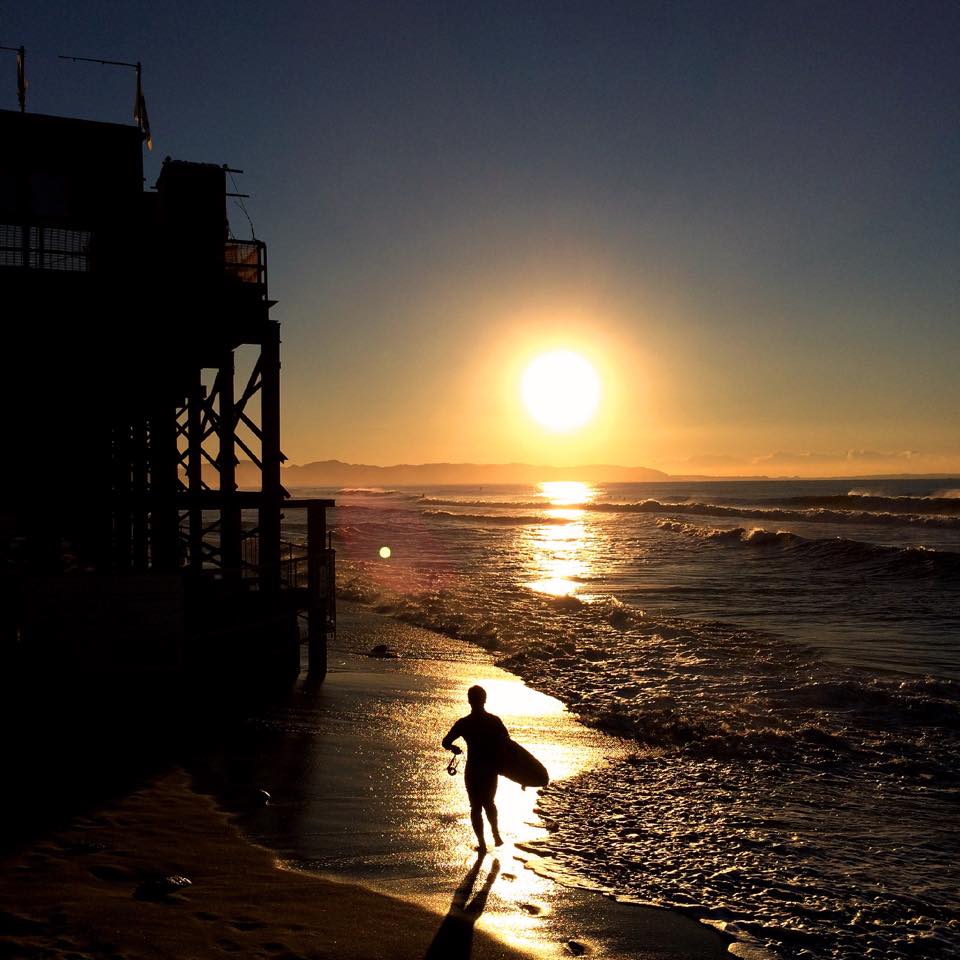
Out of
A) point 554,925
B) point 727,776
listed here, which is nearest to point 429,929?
point 554,925

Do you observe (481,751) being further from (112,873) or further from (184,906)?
(112,873)

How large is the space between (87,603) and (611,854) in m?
6.35

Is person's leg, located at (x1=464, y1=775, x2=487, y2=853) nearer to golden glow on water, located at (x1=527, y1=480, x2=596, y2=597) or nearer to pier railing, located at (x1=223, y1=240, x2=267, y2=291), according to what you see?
pier railing, located at (x1=223, y1=240, x2=267, y2=291)

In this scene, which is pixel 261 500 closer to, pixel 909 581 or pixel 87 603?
pixel 87 603

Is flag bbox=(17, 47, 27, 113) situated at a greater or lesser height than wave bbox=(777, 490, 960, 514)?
greater

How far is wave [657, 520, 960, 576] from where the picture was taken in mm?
31484

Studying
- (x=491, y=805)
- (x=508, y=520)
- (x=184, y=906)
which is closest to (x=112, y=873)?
(x=184, y=906)

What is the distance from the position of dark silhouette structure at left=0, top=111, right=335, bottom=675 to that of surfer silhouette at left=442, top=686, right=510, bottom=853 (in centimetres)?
431

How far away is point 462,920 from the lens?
5.82 meters

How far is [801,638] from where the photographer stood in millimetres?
17844

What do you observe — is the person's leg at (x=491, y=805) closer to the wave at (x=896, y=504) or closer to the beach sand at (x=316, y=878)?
the beach sand at (x=316, y=878)

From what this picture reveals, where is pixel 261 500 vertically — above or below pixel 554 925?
above

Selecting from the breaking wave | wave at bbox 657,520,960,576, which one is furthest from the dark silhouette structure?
the breaking wave

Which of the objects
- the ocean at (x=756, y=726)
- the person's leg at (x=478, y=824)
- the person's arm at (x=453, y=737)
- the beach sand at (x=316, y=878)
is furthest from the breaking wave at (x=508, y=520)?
the person's leg at (x=478, y=824)
